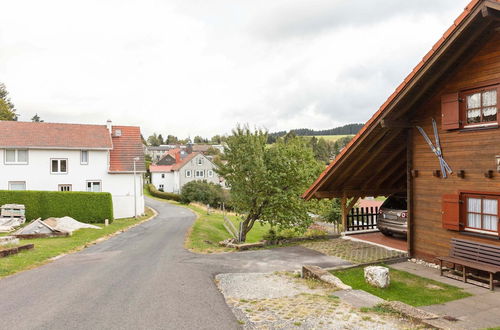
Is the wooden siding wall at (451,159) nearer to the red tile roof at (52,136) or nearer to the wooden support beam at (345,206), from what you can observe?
the wooden support beam at (345,206)

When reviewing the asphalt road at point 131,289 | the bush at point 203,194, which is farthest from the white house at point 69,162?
the asphalt road at point 131,289

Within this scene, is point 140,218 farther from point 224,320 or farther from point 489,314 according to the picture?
point 489,314

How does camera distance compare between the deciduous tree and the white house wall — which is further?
the white house wall

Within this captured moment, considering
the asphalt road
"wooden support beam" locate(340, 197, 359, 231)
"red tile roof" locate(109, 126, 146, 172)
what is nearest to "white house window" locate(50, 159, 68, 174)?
"red tile roof" locate(109, 126, 146, 172)

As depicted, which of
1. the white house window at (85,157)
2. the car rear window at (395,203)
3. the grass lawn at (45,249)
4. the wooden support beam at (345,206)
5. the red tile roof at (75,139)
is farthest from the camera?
the white house window at (85,157)

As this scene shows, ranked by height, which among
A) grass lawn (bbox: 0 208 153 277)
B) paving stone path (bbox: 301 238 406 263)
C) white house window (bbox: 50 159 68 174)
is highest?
white house window (bbox: 50 159 68 174)

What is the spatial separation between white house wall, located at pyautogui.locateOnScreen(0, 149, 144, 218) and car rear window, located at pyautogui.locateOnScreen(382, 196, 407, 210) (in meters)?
26.3

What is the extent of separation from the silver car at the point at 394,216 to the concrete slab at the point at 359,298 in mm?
6086

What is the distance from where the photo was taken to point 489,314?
6762 millimetres

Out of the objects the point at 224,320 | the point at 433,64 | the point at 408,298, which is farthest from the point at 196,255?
the point at 433,64

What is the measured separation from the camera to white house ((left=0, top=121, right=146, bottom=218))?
1219 inches

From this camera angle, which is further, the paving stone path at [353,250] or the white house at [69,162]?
the white house at [69,162]

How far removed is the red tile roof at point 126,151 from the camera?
34188 mm

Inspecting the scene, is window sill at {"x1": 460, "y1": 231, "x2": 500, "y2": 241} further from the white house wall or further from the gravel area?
the white house wall
